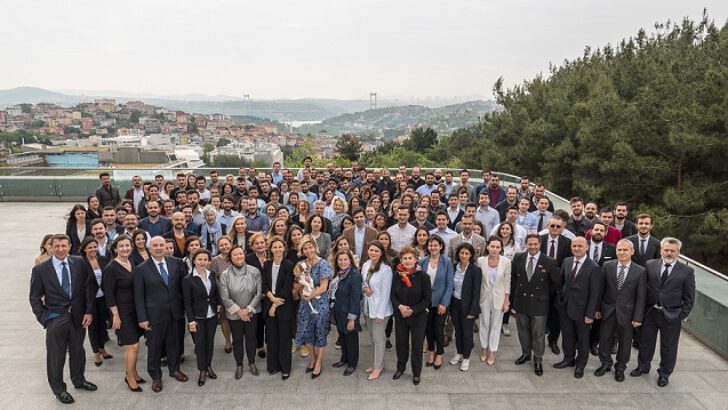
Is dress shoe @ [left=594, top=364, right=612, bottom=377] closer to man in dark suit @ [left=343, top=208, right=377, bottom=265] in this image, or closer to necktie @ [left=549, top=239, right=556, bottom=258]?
necktie @ [left=549, top=239, right=556, bottom=258]

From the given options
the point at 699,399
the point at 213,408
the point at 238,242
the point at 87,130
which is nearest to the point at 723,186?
the point at 699,399

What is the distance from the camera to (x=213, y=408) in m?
4.95

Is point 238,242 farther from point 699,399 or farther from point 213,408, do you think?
point 699,399

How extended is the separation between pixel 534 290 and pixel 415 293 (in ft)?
4.70

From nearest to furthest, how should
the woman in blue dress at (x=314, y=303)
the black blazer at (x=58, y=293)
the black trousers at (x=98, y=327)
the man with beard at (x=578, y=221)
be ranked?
the black blazer at (x=58, y=293) < the woman in blue dress at (x=314, y=303) < the black trousers at (x=98, y=327) < the man with beard at (x=578, y=221)

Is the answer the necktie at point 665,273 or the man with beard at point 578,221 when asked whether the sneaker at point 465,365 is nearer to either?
the necktie at point 665,273

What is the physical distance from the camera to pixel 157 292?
16.8 ft

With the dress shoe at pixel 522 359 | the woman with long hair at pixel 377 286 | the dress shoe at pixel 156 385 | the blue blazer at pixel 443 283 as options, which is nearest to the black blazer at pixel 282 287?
the woman with long hair at pixel 377 286

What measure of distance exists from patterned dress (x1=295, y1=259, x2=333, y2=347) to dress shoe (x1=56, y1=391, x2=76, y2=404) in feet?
7.86

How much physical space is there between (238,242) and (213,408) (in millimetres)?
2127

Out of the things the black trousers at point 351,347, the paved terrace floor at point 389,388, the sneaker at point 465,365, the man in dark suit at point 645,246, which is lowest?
the paved terrace floor at point 389,388

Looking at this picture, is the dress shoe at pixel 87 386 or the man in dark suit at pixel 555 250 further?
the man in dark suit at pixel 555 250

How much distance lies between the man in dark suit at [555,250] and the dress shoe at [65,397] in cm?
550

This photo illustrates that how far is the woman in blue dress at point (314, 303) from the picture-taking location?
5398 millimetres
